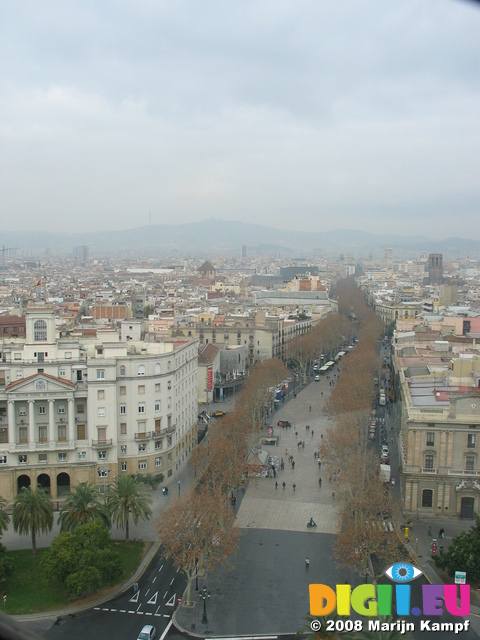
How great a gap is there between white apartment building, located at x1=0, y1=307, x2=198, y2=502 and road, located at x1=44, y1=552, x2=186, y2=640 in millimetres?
10008

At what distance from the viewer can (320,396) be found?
192ft

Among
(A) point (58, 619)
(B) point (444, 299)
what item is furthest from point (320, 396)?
(B) point (444, 299)

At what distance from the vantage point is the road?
2059cm

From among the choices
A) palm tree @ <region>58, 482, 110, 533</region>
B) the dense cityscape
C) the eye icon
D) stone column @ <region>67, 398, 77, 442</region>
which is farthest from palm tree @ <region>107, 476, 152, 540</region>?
the eye icon

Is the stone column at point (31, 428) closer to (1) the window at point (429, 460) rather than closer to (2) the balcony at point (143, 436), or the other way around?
(2) the balcony at point (143, 436)

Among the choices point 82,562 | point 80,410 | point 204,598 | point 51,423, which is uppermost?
point 80,410

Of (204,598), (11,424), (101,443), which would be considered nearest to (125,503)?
(204,598)

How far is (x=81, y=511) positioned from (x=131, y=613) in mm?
5114

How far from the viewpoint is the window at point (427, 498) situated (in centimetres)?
3091

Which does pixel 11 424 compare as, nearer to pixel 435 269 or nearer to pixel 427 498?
pixel 427 498

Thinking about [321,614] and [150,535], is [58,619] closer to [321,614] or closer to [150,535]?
[150,535]

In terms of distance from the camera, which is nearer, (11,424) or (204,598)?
(204,598)

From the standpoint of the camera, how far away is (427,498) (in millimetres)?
30938

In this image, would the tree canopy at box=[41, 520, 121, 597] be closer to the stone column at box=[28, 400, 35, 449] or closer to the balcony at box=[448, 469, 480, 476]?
the stone column at box=[28, 400, 35, 449]
